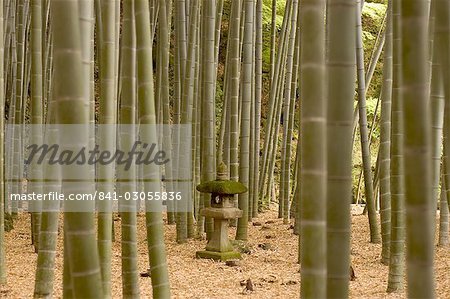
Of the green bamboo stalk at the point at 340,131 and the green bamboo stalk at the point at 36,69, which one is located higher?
the green bamboo stalk at the point at 36,69

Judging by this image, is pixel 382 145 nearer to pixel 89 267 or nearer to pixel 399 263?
pixel 399 263

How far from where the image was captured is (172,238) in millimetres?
5691

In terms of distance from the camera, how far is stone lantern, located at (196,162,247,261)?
475 centimetres

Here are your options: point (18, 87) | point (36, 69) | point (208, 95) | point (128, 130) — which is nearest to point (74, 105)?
point (128, 130)

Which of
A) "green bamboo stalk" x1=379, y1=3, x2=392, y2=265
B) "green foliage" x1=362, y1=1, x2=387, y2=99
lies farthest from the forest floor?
"green foliage" x1=362, y1=1, x2=387, y2=99

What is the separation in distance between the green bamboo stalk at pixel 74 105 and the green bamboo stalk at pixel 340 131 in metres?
0.52

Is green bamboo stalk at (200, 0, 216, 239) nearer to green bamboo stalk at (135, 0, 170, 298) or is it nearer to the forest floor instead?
the forest floor

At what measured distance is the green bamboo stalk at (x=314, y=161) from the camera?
142cm

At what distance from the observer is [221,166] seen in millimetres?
4812

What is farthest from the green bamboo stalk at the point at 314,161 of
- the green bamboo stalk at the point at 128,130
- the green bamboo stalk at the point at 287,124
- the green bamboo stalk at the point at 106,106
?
the green bamboo stalk at the point at 287,124

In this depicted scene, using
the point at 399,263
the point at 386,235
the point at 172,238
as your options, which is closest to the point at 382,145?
the point at 386,235

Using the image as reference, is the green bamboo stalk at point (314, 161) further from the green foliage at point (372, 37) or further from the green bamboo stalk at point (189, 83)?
the green foliage at point (372, 37)

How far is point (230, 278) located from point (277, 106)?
4.14 m

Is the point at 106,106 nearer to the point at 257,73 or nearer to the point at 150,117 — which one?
the point at 150,117
